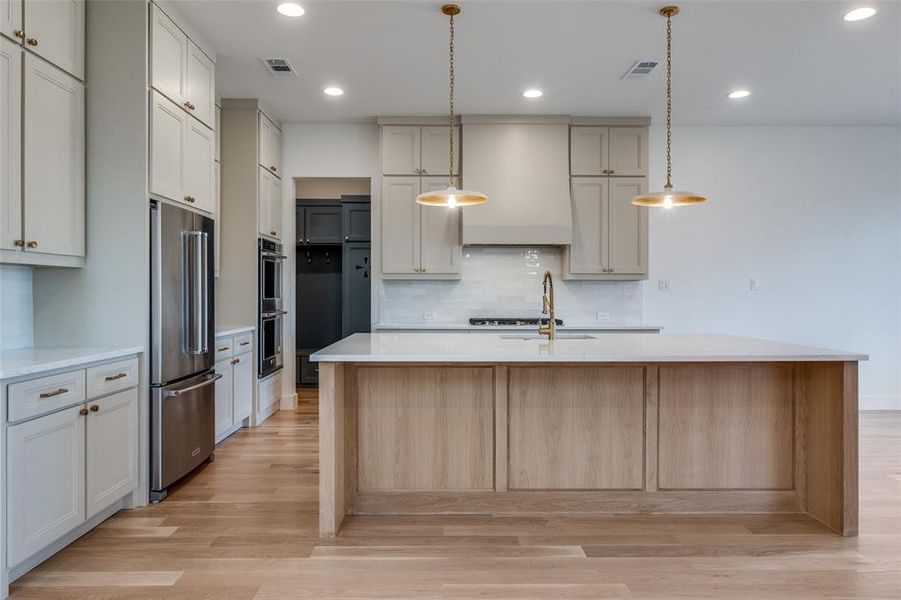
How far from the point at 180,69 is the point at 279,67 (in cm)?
96

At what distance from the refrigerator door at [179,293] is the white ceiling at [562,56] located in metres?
1.30

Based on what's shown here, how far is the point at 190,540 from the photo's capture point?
2672 millimetres

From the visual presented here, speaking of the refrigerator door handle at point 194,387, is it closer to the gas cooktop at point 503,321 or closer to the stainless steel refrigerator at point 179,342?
the stainless steel refrigerator at point 179,342

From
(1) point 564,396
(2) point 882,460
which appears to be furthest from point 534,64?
(2) point 882,460

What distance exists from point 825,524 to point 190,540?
304 cm

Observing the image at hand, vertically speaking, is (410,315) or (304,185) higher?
(304,185)

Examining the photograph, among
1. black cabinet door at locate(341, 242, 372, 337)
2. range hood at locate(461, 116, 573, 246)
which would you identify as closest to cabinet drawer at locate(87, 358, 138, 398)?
range hood at locate(461, 116, 573, 246)

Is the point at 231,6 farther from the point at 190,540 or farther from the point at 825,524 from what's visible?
the point at 825,524

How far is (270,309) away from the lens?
5.18m

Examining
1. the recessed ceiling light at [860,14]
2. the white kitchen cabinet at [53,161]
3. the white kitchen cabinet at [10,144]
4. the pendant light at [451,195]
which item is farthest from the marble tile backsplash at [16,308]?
the recessed ceiling light at [860,14]

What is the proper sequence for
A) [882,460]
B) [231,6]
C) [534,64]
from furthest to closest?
[534,64] < [882,460] < [231,6]

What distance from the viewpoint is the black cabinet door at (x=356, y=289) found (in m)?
6.56

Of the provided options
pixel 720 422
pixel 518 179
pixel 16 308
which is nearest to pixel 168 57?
pixel 16 308

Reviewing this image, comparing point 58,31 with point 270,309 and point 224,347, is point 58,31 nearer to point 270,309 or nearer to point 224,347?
point 224,347
